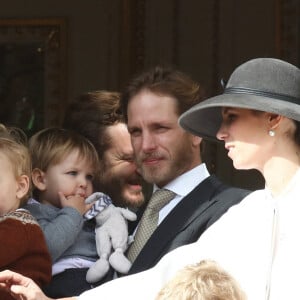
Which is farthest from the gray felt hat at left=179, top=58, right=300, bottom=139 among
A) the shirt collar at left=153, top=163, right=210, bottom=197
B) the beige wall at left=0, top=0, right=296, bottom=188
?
the beige wall at left=0, top=0, right=296, bottom=188

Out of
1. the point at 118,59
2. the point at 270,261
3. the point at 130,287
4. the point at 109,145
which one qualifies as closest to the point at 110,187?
the point at 109,145

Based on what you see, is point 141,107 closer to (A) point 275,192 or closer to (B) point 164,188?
(B) point 164,188

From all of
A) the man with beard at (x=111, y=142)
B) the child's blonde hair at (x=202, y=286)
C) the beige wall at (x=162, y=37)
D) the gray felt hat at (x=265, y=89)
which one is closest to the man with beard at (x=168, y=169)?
the man with beard at (x=111, y=142)

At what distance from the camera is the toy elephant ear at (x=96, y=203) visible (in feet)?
13.3

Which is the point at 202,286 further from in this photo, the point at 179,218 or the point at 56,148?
the point at 56,148

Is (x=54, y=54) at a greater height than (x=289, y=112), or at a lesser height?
lesser

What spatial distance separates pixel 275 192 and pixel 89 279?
32.2 inches

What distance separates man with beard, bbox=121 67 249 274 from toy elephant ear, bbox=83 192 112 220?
133 millimetres

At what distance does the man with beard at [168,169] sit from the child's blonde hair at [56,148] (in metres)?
0.17

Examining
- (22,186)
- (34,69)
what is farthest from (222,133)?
(34,69)

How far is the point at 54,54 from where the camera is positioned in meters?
7.14

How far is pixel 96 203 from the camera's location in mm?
4062

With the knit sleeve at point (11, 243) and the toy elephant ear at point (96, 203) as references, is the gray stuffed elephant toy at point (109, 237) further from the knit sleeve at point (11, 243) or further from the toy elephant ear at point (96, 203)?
the knit sleeve at point (11, 243)

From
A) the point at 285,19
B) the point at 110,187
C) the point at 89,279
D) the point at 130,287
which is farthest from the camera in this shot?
the point at 285,19
